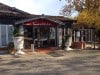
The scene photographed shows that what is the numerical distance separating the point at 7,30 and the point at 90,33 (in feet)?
50.6

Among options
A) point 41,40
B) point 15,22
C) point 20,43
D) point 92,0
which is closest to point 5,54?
point 20,43

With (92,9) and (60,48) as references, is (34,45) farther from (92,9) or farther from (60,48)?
(92,9)

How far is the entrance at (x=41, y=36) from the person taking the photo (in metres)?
33.0

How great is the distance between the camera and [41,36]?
33.8 metres

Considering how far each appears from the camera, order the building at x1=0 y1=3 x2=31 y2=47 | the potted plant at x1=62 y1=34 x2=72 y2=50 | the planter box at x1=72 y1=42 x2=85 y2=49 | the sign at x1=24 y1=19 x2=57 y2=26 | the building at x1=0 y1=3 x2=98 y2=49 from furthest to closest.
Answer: the planter box at x1=72 y1=42 x2=85 y2=49, the potted plant at x1=62 y1=34 x2=72 y2=50, the sign at x1=24 y1=19 x2=57 y2=26, the building at x1=0 y1=3 x2=98 y2=49, the building at x1=0 y1=3 x2=31 y2=47

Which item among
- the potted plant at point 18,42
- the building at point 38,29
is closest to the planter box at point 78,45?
the building at point 38,29

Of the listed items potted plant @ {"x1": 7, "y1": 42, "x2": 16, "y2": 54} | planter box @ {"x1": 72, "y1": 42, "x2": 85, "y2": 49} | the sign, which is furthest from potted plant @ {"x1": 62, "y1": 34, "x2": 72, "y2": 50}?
potted plant @ {"x1": 7, "y1": 42, "x2": 16, "y2": 54}

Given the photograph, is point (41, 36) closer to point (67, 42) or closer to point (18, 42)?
point (67, 42)

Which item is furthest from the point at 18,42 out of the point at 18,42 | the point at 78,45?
the point at 78,45

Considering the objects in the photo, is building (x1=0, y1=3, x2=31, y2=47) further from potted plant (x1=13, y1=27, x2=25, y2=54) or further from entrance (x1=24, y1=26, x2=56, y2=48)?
potted plant (x1=13, y1=27, x2=25, y2=54)

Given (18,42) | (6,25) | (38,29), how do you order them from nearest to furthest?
(18,42) < (6,25) < (38,29)

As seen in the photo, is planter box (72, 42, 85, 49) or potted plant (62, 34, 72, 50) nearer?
potted plant (62, 34, 72, 50)

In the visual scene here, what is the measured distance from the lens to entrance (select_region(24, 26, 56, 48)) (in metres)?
33.0

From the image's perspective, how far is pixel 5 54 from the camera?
28.4 meters
